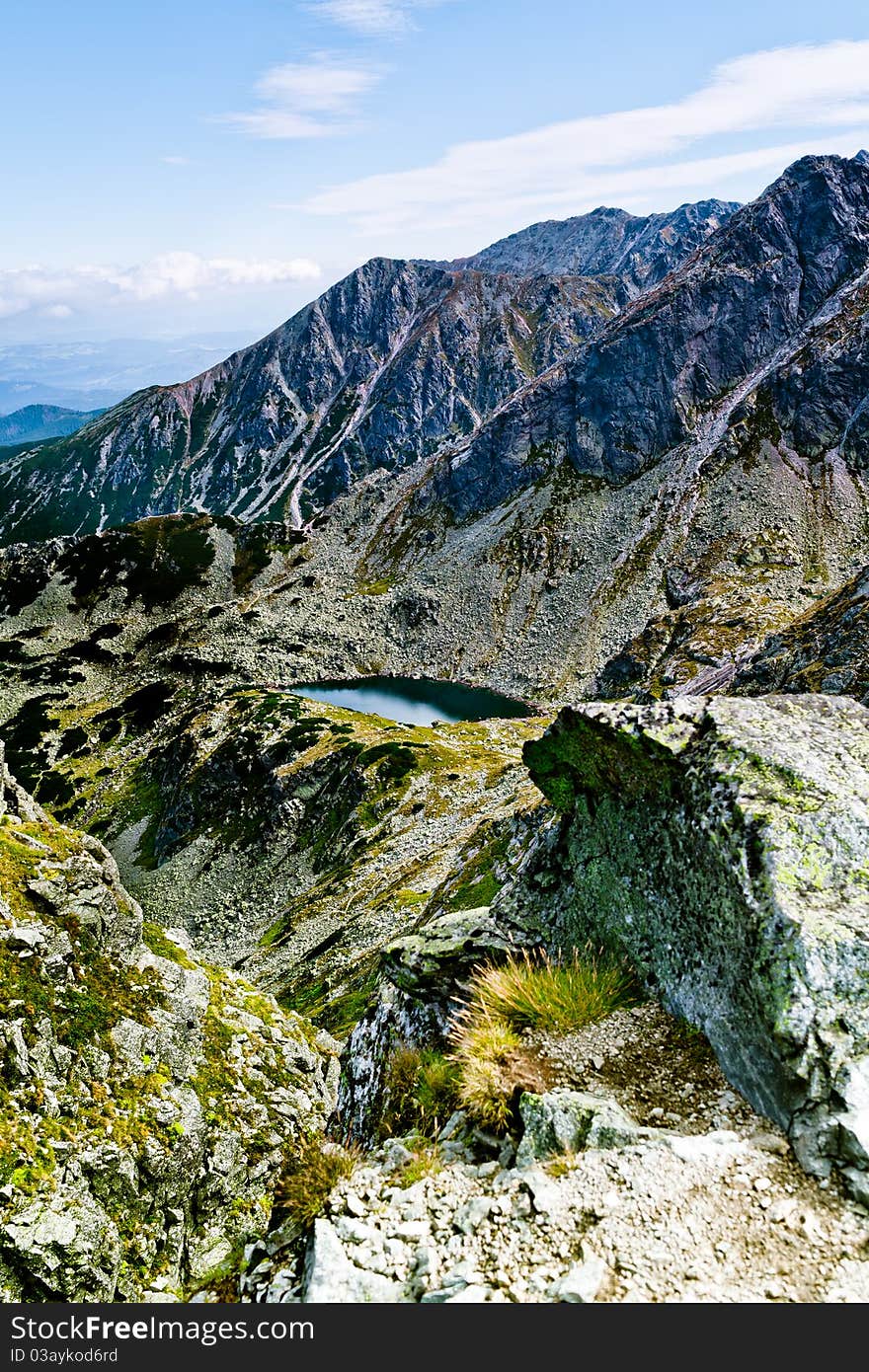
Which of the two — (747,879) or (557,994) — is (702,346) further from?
(557,994)

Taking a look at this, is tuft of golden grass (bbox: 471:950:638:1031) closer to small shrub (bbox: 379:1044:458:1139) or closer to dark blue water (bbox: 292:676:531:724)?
small shrub (bbox: 379:1044:458:1139)

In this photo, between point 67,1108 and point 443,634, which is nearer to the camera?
point 67,1108

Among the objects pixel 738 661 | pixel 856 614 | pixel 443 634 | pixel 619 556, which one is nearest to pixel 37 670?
pixel 443 634

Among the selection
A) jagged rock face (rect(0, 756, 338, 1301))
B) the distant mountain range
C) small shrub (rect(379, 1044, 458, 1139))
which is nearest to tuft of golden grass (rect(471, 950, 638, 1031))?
small shrub (rect(379, 1044, 458, 1139))

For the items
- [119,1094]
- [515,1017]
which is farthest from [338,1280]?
[119,1094]

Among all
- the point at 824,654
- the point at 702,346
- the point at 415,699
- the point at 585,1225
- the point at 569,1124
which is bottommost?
the point at 415,699

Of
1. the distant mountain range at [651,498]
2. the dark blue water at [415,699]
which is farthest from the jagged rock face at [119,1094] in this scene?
the dark blue water at [415,699]

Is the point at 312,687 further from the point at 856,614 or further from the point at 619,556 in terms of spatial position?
the point at 856,614
